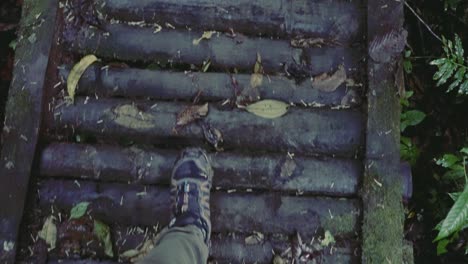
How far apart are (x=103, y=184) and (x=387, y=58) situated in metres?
2.18

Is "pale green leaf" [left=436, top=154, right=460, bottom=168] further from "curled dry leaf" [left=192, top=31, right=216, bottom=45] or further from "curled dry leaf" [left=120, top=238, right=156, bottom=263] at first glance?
"curled dry leaf" [left=120, top=238, right=156, bottom=263]

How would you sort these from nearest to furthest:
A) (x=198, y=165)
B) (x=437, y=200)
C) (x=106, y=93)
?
(x=198, y=165) → (x=106, y=93) → (x=437, y=200)

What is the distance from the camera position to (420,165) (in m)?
4.72

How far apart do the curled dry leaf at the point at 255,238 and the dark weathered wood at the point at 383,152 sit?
0.69 meters

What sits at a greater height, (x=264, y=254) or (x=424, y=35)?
(x=424, y=35)

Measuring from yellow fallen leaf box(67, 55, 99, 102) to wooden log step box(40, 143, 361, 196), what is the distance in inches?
16.0

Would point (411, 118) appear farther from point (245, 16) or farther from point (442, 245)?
point (245, 16)

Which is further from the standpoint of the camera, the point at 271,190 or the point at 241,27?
the point at 241,27

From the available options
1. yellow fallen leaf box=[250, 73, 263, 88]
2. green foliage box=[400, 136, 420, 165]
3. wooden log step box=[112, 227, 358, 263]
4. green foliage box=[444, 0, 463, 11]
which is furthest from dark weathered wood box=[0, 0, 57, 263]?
green foliage box=[444, 0, 463, 11]

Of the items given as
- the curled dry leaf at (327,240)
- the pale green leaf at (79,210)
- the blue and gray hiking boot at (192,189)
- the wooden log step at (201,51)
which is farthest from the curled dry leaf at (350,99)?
the pale green leaf at (79,210)

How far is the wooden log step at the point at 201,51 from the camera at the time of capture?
12.4 ft

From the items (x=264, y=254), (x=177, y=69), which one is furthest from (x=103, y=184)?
(x=264, y=254)

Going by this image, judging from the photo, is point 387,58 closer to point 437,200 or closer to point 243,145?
point 243,145

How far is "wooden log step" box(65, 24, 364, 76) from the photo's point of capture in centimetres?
379
